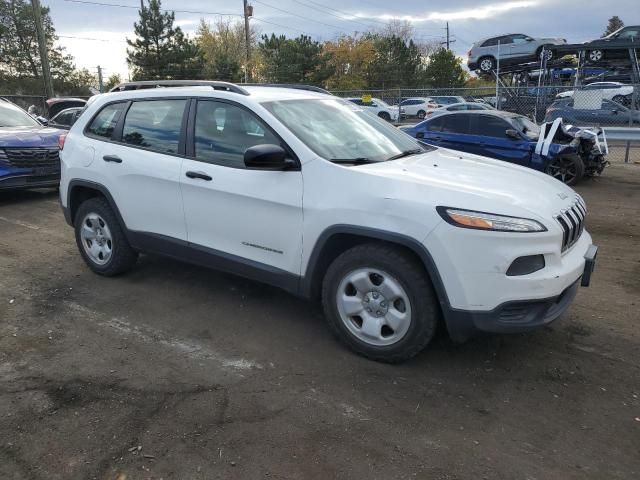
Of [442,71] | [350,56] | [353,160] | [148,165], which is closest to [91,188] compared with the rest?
[148,165]

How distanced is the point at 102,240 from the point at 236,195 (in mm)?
1895

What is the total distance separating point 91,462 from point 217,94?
2.70 meters

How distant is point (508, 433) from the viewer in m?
2.84

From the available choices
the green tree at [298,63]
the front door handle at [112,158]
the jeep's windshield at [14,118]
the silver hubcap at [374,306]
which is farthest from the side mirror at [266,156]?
the green tree at [298,63]

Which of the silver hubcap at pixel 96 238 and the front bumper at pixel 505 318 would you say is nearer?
the front bumper at pixel 505 318

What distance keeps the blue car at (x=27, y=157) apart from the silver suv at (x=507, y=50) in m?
21.8

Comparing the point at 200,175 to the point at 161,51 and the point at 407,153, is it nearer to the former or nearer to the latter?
the point at 407,153

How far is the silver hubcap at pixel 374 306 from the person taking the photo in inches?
131

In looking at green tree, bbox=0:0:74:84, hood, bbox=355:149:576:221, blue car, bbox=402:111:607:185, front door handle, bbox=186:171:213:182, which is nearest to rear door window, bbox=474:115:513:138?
blue car, bbox=402:111:607:185

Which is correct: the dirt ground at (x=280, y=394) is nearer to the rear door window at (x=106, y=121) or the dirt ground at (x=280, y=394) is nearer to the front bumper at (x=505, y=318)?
the front bumper at (x=505, y=318)

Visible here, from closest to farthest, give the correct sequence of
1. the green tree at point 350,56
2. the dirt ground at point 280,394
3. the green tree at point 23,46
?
the dirt ground at point 280,394 < the green tree at point 23,46 < the green tree at point 350,56

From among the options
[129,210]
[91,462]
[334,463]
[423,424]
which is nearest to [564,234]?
[423,424]

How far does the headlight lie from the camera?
2.99m

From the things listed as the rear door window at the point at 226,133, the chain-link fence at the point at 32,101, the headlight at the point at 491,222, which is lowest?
the headlight at the point at 491,222
